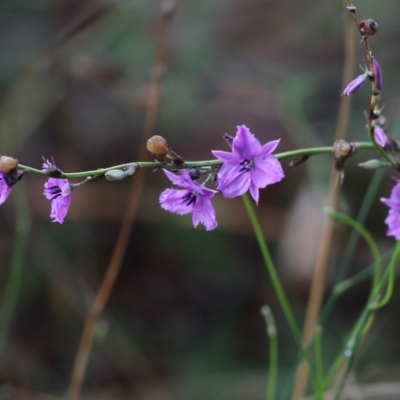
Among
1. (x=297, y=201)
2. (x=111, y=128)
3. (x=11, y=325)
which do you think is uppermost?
(x=111, y=128)

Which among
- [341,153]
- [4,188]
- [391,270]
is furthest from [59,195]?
[391,270]

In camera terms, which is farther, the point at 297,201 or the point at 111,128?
the point at 111,128

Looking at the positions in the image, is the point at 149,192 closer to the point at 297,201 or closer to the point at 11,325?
the point at 297,201

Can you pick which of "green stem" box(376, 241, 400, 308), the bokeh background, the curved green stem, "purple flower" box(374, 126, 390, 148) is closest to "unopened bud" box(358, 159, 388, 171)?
"purple flower" box(374, 126, 390, 148)

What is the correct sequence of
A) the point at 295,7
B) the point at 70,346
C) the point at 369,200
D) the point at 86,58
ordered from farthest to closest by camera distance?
1. the point at 295,7
2. the point at 70,346
3. the point at 86,58
4. the point at 369,200

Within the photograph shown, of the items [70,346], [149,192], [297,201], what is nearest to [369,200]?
[297,201]

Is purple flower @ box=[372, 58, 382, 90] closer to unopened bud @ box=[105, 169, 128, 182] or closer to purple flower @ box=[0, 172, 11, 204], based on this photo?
unopened bud @ box=[105, 169, 128, 182]

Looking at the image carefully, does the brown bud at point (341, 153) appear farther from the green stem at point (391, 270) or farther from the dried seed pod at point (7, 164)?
the dried seed pod at point (7, 164)

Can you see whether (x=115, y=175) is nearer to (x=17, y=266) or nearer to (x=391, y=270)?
(x=391, y=270)
